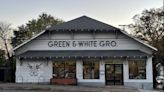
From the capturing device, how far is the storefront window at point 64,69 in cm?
4031

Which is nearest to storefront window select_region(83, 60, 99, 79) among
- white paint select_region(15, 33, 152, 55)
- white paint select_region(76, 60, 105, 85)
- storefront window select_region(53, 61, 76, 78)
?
white paint select_region(76, 60, 105, 85)

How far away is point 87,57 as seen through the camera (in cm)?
3938

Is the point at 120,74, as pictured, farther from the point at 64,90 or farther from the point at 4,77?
the point at 4,77

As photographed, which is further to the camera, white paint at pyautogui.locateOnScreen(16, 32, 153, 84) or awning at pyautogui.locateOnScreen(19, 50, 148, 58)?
white paint at pyautogui.locateOnScreen(16, 32, 153, 84)

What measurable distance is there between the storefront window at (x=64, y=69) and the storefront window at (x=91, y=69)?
114 cm

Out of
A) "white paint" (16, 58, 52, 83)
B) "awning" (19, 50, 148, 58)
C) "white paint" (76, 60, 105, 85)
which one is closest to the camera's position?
"awning" (19, 50, 148, 58)

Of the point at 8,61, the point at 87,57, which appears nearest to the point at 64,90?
the point at 87,57

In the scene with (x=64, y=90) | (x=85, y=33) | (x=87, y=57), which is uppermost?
(x=85, y=33)

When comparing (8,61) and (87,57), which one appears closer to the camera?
(87,57)

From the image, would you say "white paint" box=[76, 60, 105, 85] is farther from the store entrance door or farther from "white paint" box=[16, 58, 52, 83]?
"white paint" box=[16, 58, 52, 83]

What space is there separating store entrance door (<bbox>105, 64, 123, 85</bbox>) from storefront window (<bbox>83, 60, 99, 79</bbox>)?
104cm

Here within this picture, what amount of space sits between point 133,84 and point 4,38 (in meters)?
30.5

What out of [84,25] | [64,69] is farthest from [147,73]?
[64,69]

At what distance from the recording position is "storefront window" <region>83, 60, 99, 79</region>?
40125mm
